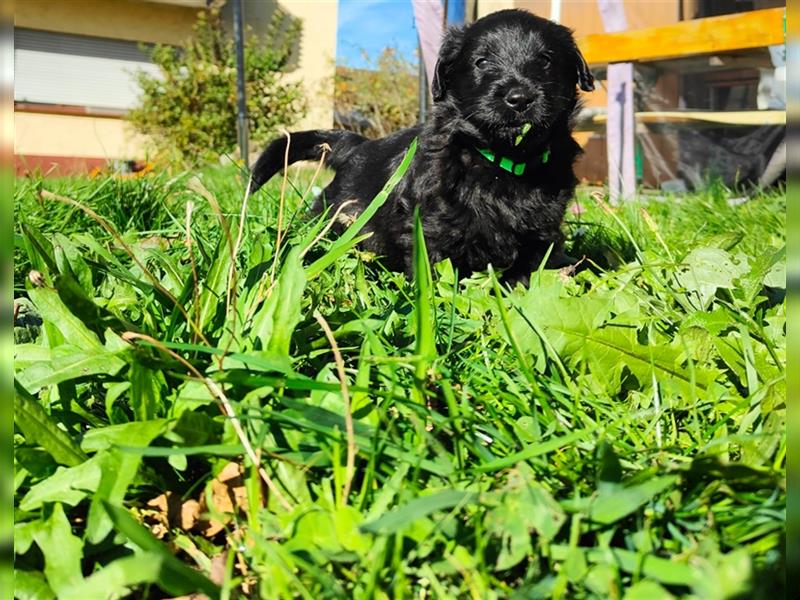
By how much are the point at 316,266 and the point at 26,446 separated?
0.45m

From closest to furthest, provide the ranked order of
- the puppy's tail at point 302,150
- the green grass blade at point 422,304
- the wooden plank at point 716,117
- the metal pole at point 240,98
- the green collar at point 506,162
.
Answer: the green grass blade at point 422,304 → the green collar at point 506,162 → the puppy's tail at point 302,150 → the wooden plank at point 716,117 → the metal pole at point 240,98

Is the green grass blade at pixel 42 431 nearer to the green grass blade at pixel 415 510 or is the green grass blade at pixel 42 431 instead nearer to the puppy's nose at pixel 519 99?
the green grass blade at pixel 415 510

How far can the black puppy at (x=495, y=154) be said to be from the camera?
1.99m

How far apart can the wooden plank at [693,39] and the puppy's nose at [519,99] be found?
2690 mm

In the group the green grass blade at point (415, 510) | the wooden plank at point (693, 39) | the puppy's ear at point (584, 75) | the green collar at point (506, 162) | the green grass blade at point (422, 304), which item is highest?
the wooden plank at point (693, 39)

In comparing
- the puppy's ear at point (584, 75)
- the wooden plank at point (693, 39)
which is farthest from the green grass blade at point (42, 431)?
the wooden plank at point (693, 39)

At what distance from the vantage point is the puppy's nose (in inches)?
75.0

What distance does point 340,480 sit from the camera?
80 cm

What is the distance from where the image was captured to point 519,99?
190cm

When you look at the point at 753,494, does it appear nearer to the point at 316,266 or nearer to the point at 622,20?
the point at 316,266

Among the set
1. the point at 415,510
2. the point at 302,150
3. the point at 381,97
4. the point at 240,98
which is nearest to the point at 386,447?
the point at 415,510

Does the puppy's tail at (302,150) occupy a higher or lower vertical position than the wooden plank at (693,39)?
lower

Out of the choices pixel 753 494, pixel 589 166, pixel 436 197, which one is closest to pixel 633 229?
pixel 436 197

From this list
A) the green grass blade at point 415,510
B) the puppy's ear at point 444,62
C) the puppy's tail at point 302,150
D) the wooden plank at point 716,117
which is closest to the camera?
the green grass blade at point 415,510
